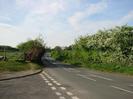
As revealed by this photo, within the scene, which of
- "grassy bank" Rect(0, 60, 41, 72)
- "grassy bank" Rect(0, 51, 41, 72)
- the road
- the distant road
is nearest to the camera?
the road

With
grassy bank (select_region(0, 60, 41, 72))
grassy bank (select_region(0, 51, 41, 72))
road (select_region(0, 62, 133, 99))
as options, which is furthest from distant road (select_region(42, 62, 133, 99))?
grassy bank (select_region(0, 51, 41, 72))

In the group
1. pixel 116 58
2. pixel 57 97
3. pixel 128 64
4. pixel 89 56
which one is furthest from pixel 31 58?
pixel 57 97

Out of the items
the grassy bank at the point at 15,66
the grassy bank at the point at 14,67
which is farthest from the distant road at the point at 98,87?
the grassy bank at the point at 15,66

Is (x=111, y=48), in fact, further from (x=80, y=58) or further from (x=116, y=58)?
(x=80, y=58)

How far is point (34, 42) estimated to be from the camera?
58.8 m

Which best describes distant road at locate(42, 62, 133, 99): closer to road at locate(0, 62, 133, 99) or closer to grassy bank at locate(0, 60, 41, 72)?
road at locate(0, 62, 133, 99)

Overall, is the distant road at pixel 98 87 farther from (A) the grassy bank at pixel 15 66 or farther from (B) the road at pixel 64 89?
(A) the grassy bank at pixel 15 66

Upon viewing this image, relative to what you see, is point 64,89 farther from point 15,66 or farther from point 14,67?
point 15,66

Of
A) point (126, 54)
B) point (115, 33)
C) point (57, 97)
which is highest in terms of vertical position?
point (115, 33)

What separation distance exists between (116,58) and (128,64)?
4.75m

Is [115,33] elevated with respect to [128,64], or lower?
elevated

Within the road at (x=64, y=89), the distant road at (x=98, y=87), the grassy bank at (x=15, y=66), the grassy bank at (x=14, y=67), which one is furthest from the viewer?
the grassy bank at (x=15, y=66)

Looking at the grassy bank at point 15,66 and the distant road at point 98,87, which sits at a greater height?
the grassy bank at point 15,66

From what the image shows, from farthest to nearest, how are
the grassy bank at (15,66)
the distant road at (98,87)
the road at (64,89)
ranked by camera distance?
the grassy bank at (15,66) < the distant road at (98,87) < the road at (64,89)
